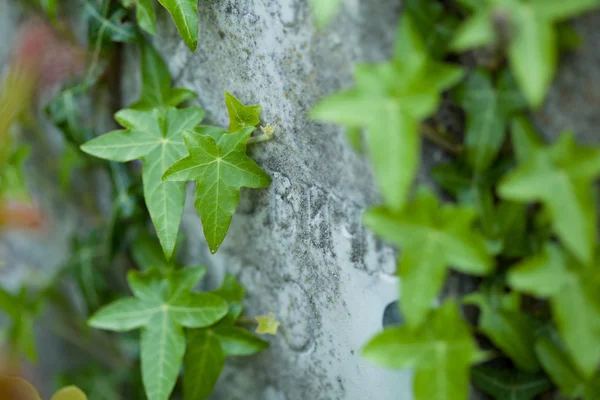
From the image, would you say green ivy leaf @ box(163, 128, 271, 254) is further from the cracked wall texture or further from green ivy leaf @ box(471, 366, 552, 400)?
green ivy leaf @ box(471, 366, 552, 400)

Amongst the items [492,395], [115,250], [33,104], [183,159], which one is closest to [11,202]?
[33,104]

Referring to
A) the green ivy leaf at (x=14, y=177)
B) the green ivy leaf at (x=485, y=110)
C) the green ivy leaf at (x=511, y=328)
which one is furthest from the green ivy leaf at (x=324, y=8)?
the green ivy leaf at (x=14, y=177)

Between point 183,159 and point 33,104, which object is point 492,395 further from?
point 33,104

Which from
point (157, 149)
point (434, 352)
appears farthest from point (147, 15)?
point (434, 352)

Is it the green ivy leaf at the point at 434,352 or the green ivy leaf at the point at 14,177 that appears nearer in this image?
the green ivy leaf at the point at 434,352

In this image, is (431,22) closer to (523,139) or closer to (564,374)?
(523,139)

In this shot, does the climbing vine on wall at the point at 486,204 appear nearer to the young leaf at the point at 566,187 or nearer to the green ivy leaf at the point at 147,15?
the young leaf at the point at 566,187
